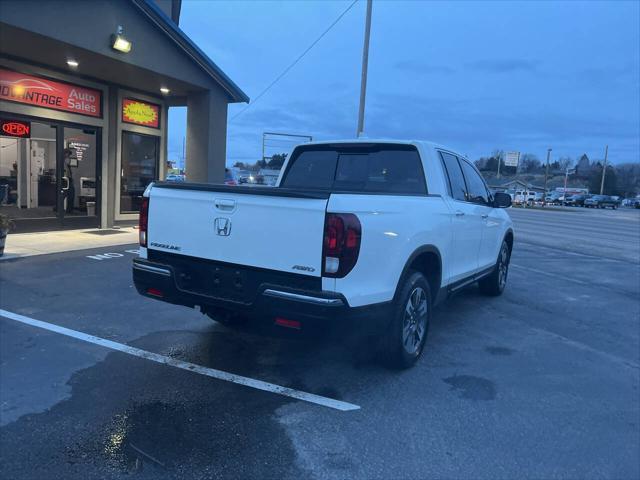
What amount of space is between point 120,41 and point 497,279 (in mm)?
8504

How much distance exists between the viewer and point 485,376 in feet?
15.1

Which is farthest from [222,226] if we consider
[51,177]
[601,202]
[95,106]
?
[601,202]

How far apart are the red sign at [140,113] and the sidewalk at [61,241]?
314 centimetres

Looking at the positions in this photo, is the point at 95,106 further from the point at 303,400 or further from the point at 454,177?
the point at 303,400

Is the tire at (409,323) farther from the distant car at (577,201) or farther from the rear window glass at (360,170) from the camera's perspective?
the distant car at (577,201)

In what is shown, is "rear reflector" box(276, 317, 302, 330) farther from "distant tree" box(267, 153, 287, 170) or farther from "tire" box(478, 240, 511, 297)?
"distant tree" box(267, 153, 287, 170)

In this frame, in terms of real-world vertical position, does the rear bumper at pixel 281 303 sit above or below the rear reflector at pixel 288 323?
above

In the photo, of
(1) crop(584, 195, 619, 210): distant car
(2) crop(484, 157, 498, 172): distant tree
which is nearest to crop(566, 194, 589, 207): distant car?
(1) crop(584, 195, 619, 210): distant car

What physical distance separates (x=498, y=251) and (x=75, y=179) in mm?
10524

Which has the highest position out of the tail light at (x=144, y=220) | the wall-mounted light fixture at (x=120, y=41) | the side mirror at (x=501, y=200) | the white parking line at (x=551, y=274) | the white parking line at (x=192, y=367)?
the wall-mounted light fixture at (x=120, y=41)

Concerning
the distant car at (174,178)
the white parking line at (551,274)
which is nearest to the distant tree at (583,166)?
the distant car at (174,178)

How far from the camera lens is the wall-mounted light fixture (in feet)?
34.1

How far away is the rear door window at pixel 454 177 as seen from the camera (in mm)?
5574

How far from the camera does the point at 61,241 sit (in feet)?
36.3
